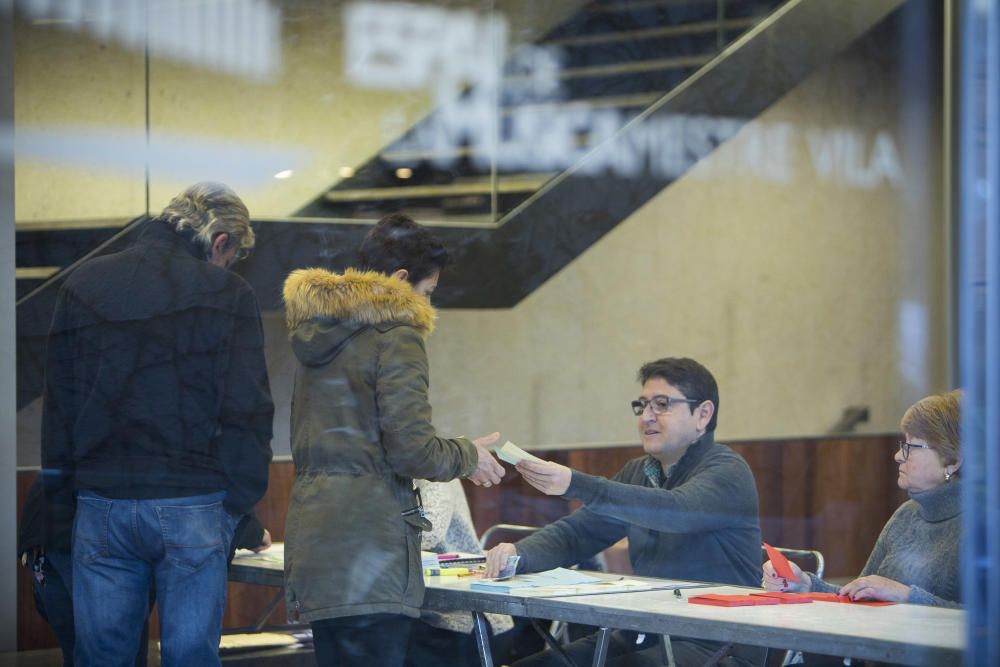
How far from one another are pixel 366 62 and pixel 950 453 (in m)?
1.99

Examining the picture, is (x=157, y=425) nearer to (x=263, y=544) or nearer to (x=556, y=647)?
(x=263, y=544)

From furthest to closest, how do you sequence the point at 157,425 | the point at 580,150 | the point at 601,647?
the point at 580,150
the point at 157,425
the point at 601,647

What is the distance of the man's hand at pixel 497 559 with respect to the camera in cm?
309

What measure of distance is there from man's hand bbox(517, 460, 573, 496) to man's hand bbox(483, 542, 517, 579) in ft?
0.56

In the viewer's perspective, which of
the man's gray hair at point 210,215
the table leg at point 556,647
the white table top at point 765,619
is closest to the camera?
the white table top at point 765,619

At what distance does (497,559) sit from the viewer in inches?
122

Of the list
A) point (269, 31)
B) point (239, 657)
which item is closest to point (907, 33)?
point (269, 31)

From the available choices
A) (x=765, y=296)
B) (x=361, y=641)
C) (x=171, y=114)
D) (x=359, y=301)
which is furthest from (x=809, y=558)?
(x=171, y=114)

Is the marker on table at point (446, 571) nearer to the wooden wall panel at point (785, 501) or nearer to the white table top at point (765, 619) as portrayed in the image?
the white table top at point (765, 619)

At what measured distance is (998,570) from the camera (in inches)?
81.9

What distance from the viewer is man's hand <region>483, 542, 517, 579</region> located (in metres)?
3.09

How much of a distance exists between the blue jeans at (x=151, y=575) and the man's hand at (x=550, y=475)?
743mm

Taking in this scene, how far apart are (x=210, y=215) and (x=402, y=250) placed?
1.85 feet

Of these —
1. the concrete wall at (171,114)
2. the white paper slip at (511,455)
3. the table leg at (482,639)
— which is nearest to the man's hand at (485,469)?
the white paper slip at (511,455)
